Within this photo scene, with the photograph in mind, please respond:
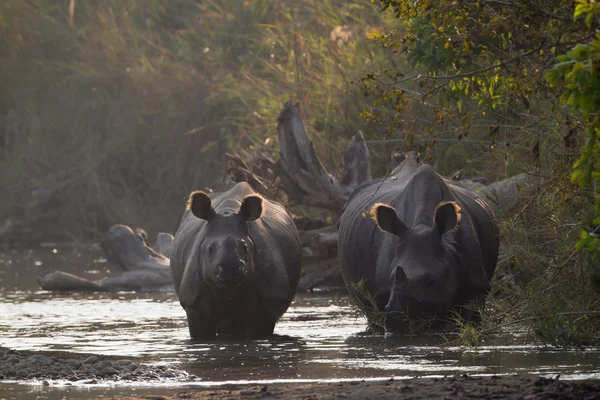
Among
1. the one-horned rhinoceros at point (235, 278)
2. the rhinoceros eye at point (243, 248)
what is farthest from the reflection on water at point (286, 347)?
the rhinoceros eye at point (243, 248)

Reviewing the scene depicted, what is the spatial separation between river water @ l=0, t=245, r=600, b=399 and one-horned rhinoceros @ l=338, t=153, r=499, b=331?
1.03ft

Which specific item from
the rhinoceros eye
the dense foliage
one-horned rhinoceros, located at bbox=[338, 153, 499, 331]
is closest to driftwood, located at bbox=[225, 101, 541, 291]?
one-horned rhinoceros, located at bbox=[338, 153, 499, 331]

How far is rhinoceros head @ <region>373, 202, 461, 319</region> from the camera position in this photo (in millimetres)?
10781

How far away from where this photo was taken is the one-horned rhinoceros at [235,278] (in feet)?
37.8

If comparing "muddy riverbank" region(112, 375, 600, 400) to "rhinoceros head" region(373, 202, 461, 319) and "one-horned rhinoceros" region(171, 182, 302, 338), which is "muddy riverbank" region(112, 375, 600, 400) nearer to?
"rhinoceros head" region(373, 202, 461, 319)

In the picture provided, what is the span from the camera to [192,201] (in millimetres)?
11828

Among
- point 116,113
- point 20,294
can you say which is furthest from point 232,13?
point 20,294

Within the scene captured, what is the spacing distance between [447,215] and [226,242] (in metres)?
1.85

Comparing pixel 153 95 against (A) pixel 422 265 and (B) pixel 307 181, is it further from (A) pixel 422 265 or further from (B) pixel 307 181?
(A) pixel 422 265

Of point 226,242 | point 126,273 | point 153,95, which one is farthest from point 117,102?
point 226,242

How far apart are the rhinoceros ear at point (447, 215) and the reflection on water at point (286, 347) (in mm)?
901

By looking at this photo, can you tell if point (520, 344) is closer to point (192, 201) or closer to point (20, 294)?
point (192, 201)

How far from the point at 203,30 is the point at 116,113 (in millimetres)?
2865

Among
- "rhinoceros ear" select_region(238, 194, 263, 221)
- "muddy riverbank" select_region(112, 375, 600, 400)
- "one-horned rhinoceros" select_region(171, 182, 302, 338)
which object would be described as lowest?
"muddy riverbank" select_region(112, 375, 600, 400)
